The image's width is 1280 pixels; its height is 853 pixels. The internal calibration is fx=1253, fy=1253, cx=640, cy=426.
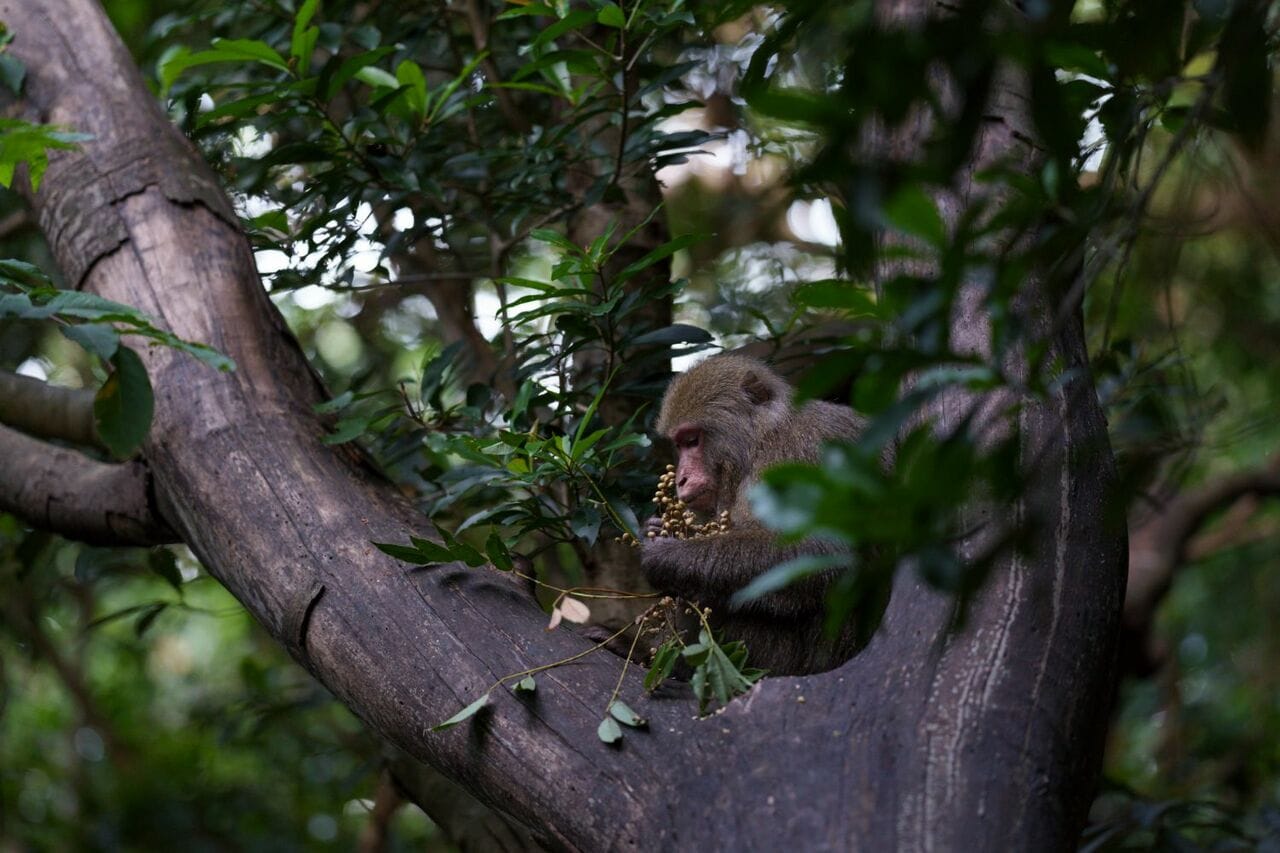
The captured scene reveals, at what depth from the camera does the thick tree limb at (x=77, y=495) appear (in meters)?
4.16

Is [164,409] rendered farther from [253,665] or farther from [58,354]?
[58,354]

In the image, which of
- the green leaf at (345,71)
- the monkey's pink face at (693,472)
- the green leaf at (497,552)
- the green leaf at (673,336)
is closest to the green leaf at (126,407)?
the green leaf at (497,552)

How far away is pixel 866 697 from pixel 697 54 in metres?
3.40

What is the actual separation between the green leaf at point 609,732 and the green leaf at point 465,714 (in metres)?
0.30

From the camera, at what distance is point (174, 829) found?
738 centimetres

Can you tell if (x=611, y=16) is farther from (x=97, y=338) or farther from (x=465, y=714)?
(x=465, y=714)

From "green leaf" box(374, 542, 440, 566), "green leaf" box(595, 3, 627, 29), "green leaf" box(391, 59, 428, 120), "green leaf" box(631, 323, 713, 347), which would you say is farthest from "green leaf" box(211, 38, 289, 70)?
"green leaf" box(374, 542, 440, 566)

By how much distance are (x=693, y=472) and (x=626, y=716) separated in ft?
5.21

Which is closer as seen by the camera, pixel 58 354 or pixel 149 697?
pixel 58 354

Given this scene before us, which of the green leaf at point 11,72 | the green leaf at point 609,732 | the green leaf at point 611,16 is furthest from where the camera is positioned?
the green leaf at point 11,72

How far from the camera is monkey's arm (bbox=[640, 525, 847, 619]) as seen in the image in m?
3.73

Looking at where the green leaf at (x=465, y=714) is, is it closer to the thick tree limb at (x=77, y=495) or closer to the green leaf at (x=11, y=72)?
the thick tree limb at (x=77, y=495)

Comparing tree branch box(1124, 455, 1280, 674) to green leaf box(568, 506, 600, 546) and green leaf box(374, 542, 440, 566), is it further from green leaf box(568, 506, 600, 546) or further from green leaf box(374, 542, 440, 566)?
green leaf box(374, 542, 440, 566)

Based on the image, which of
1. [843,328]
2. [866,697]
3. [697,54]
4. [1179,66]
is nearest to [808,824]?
[866,697]
